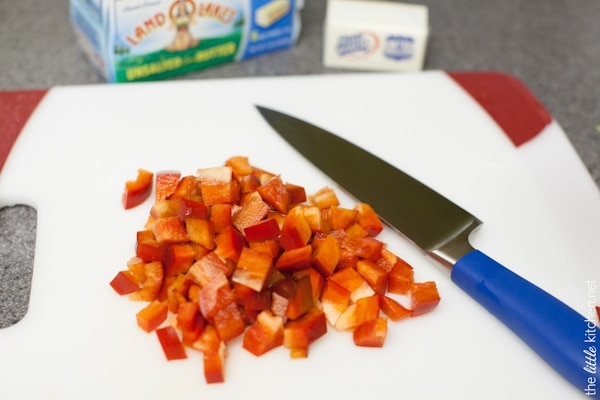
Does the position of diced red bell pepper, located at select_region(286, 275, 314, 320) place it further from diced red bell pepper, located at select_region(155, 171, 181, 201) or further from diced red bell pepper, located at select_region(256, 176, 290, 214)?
diced red bell pepper, located at select_region(155, 171, 181, 201)

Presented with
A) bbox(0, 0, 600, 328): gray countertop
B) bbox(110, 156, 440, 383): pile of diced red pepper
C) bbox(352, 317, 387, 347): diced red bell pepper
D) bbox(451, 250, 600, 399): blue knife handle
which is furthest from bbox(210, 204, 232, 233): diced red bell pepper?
bbox(0, 0, 600, 328): gray countertop

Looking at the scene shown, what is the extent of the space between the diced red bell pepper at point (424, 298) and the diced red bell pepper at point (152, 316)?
482mm

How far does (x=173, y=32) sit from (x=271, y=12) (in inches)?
11.8

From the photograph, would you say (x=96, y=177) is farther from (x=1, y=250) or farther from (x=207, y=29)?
(x=207, y=29)

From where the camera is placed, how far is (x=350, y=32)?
2.08 metres

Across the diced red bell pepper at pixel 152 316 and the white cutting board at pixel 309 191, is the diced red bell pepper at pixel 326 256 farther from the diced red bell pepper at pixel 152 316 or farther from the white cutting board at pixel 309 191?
the diced red bell pepper at pixel 152 316

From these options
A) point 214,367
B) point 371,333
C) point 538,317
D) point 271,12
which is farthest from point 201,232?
point 271,12

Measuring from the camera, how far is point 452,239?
1.53m

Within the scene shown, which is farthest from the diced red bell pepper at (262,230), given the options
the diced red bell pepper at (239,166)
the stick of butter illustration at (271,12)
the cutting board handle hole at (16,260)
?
the stick of butter illustration at (271,12)

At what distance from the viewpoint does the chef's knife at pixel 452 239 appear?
51.4 inches

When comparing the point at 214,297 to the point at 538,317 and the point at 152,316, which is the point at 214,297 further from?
the point at 538,317

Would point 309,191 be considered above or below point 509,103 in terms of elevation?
below

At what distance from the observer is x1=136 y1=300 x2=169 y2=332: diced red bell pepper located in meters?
1.37

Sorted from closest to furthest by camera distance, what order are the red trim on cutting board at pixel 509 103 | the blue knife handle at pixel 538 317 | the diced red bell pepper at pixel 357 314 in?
1. the blue knife handle at pixel 538 317
2. the diced red bell pepper at pixel 357 314
3. the red trim on cutting board at pixel 509 103
